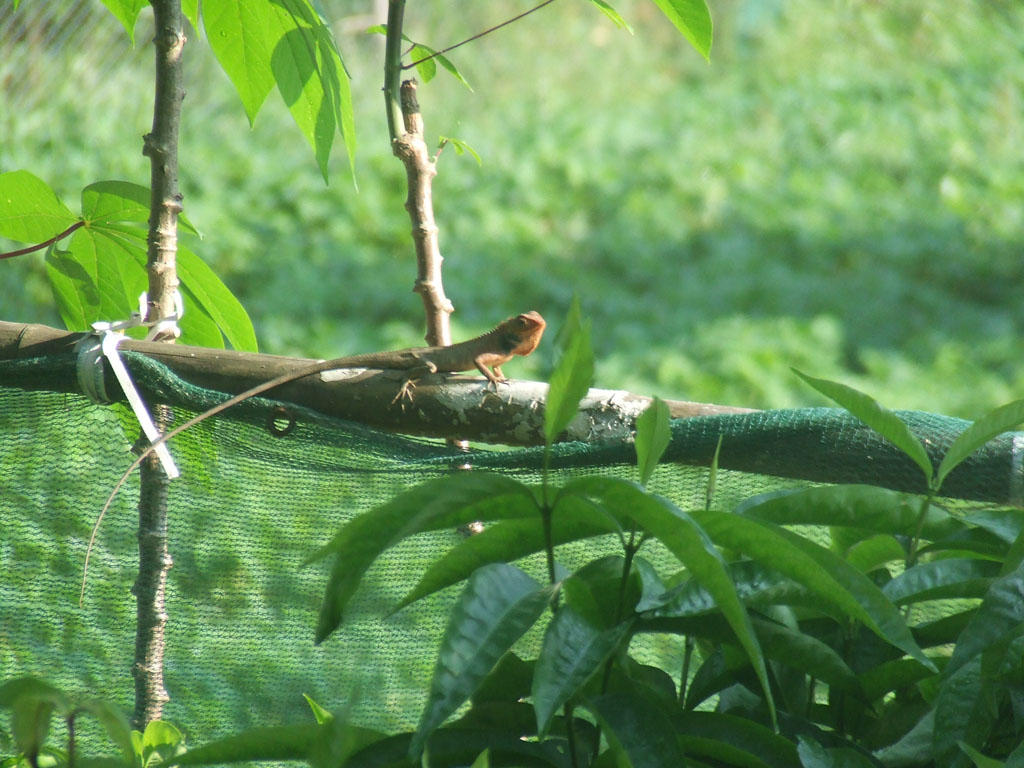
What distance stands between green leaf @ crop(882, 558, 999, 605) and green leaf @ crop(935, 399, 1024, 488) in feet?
0.24

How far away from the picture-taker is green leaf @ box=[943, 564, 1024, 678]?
2.39 ft

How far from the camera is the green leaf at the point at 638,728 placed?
67 cm

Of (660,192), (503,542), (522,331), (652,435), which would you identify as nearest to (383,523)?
(503,542)

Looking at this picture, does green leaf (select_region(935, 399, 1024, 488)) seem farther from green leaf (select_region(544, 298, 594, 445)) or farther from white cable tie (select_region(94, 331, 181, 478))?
white cable tie (select_region(94, 331, 181, 478))

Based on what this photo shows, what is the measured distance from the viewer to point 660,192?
6.07 m

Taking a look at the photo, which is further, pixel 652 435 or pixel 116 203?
pixel 116 203

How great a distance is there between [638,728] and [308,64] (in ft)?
3.09

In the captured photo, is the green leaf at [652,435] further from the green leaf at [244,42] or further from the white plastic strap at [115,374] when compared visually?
the green leaf at [244,42]

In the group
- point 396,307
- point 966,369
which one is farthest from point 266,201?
point 966,369

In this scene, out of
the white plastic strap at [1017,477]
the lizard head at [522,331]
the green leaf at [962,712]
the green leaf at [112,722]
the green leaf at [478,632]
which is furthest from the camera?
the lizard head at [522,331]

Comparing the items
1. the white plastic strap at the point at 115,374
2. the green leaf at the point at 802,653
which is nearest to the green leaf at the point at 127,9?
the white plastic strap at the point at 115,374

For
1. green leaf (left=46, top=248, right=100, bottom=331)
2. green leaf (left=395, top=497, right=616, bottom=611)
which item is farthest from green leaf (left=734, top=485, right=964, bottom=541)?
green leaf (left=46, top=248, right=100, bottom=331)

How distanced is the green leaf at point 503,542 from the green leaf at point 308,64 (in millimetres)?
650

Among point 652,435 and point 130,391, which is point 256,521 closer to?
point 130,391
